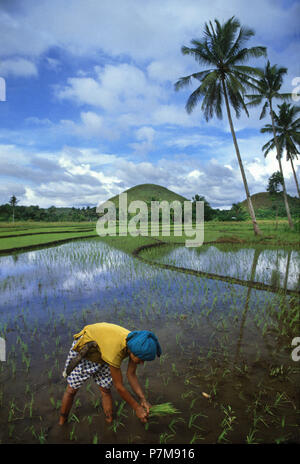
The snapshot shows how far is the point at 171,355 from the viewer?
8.92 ft

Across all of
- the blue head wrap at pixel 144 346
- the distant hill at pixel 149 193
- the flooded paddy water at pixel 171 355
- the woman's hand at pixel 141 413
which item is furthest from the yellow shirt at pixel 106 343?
the distant hill at pixel 149 193

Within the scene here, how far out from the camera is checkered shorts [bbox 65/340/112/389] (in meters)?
1.83

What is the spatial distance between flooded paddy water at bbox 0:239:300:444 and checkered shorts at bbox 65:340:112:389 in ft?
0.87

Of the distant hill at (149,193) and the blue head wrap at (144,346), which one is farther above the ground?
the distant hill at (149,193)

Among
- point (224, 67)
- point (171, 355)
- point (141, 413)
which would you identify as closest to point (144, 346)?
point (141, 413)

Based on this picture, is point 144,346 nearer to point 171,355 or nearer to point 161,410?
point 161,410

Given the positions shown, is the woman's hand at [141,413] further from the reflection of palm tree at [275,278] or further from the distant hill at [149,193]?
the distant hill at [149,193]

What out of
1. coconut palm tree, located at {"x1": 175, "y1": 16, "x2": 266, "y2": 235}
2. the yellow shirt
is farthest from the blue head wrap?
→ coconut palm tree, located at {"x1": 175, "y1": 16, "x2": 266, "y2": 235}

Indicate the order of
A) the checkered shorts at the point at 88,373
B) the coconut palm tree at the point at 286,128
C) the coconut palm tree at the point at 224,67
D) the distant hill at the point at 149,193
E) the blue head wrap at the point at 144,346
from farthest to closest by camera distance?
the distant hill at the point at 149,193 < the coconut palm tree at the point at 286,128 < the coconut palm tree at the point at 224,67 < the checkered shorts at the point at 88,373 < the blue head wrap at the point at 144,346

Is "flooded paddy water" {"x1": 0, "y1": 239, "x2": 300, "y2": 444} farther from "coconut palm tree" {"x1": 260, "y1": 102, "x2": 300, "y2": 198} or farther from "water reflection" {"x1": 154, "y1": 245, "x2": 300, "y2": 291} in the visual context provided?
"coconut palm tree" {"x1": 260, "y1": 102, "x2": 300, "y2": 198}

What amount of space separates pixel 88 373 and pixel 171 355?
1.16m

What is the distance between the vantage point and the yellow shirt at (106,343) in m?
1.70

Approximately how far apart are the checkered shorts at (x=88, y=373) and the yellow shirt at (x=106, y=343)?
0.25 ft
